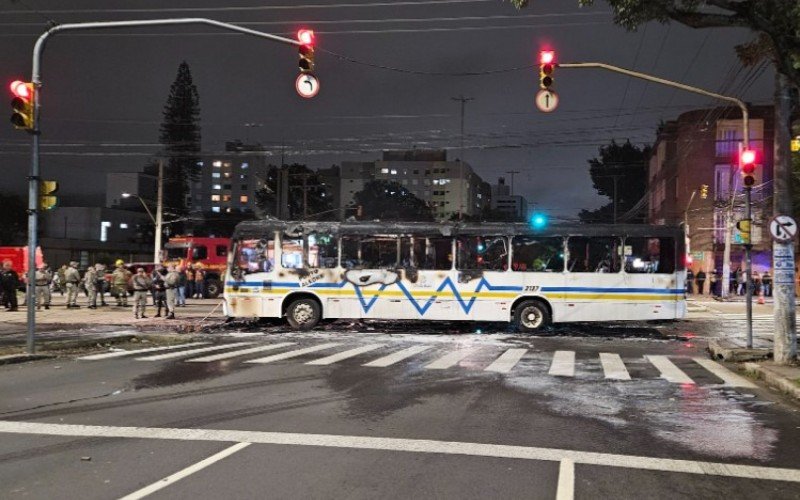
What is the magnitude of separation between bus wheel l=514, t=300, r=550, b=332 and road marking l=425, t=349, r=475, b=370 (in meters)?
4.22

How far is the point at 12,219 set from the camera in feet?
258

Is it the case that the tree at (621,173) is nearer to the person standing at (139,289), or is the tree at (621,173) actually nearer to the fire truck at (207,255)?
the fire truck at (207,255)

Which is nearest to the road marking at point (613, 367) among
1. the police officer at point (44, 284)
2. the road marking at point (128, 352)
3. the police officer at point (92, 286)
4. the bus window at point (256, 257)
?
the road marking at point (128, 352)

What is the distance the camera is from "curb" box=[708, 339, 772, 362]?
13.1 meters

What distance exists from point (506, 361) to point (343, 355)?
11.1 feet

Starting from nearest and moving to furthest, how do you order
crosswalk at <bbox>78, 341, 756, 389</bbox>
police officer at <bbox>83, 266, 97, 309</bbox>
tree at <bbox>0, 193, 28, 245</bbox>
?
crosswalk at <bbox>78, 341, 756, 389</bbox>, police officer at <bbox>83, 266, 97, 309</bbox>, tree at <bbox>0, 193, 28, 245</bbox>

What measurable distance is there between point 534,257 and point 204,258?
2155cm

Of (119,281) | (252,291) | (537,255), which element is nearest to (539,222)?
(537,255)

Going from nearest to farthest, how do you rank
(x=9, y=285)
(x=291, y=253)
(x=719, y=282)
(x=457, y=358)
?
1. (x=457, y=358)
2. (x=291, y=253)
3. (x=9, y=285)
4. (x=719, y=282)

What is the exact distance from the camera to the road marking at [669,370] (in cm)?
1082

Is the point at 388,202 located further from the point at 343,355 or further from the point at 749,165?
the point at 343,355

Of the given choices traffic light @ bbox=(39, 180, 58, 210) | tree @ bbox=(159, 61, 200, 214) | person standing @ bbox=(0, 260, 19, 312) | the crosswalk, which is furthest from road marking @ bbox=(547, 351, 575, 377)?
tree @ bbox=(159, 61, 200, 214)

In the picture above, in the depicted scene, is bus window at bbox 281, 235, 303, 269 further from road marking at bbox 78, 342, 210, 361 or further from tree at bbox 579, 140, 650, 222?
tree at bbox 579, 140, 650, 222

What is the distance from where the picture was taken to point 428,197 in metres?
144
